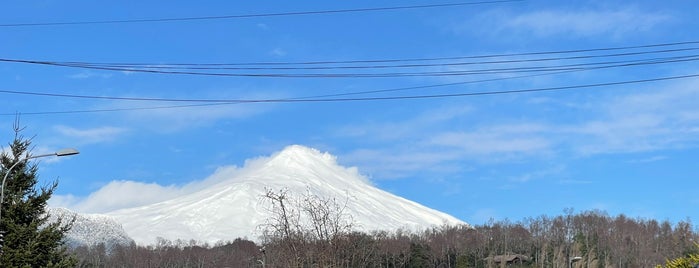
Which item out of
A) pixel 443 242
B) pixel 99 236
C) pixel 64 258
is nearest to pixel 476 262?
pixel 443 242

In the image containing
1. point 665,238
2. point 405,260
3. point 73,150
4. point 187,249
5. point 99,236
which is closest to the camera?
point 73,150

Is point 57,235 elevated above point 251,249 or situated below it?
below

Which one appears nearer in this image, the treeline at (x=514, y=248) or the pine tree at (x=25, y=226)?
the pine tree at (x=25, y=226)

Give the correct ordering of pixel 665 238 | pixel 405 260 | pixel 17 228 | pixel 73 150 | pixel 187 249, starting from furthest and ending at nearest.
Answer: pixel 187 249
pixel 665 238
pixel 405 260
pixel 17 228
pixel 73 150

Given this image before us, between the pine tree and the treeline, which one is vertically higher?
the treeline

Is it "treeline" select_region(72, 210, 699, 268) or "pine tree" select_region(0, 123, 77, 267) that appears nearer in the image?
"pine tree" select_region(0, 123, 77, 267)

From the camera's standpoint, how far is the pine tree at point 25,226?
96.2 feet

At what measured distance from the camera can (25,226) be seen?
98.4 feet

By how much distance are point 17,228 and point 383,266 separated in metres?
79.3

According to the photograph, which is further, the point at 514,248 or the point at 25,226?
the point at 514,248

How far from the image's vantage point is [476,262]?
107m

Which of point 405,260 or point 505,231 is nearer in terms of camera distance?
point 405,260

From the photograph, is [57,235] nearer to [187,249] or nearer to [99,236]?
[187,249]

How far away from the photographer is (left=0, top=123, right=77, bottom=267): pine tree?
29.3 meters
